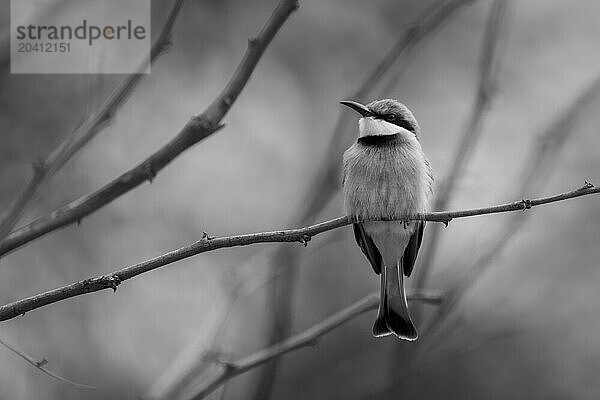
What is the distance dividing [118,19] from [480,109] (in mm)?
3305

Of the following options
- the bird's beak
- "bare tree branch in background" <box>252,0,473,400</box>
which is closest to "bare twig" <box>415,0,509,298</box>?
"bare tree branch in background" <box>252,0,473,400</box>

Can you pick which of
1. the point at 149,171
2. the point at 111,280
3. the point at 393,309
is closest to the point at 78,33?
the point at 393,309

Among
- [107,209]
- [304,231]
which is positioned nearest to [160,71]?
[107,209]

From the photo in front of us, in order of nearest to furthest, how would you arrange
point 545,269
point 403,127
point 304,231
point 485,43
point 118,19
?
point 304,231
point 485,43
point 403,127
point 118,19
point 545,269

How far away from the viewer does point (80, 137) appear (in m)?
2.19

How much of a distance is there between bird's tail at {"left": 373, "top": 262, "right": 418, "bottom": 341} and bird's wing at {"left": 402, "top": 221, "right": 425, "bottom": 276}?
0.10ft

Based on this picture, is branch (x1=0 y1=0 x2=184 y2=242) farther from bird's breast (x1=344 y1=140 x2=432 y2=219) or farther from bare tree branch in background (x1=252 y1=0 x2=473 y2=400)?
bird's breast (x1=344 y1=140 x2=432 y2=219)

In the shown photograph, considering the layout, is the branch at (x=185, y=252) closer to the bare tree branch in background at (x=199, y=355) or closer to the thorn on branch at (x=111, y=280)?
the thorn on branch at (x=111, y=280)

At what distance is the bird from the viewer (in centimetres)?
359

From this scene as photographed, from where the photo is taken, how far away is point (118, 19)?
5.49m

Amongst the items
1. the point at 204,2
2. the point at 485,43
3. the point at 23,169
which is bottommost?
the point at 485,43

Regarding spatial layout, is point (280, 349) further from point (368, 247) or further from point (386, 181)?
point (368, 247)

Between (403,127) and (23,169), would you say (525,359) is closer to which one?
(403,127)

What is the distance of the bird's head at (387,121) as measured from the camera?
12.7 ft
